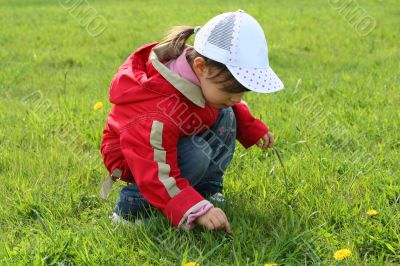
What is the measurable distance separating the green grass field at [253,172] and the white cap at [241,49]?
23.8 inches

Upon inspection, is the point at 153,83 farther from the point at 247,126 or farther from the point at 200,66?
the point at 247,126

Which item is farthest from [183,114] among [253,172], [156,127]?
[253,172]

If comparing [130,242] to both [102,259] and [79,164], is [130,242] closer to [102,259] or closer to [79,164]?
[102,259]

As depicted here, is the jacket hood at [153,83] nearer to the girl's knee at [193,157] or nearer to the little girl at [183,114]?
the little girl at [183,114]

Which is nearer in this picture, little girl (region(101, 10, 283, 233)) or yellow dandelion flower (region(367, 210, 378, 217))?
little girl (region(101, 10, 283, 233))

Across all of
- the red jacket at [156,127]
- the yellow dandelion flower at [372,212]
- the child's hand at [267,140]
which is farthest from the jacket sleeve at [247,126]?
the yellow dandelion flower at [372,212]

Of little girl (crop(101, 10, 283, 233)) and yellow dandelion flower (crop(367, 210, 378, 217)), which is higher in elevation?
little girl (crop(101, 10, 283, 233))

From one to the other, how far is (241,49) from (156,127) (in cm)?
46

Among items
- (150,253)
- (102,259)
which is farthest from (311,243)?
(102,259)

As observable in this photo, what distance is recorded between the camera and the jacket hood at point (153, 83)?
2283 mm

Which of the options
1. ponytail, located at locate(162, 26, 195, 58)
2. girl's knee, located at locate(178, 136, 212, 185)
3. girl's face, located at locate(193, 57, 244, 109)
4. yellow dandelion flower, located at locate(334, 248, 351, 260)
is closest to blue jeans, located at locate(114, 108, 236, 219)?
girl's knee, located at locate(178, 136, 212, 185)

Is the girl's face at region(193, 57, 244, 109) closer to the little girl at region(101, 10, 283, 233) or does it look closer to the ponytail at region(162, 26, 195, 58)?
the little girl at region(101, 10, 283, 233)

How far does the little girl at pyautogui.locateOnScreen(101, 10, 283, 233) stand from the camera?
213cm

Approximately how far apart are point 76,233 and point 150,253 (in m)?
0.36
